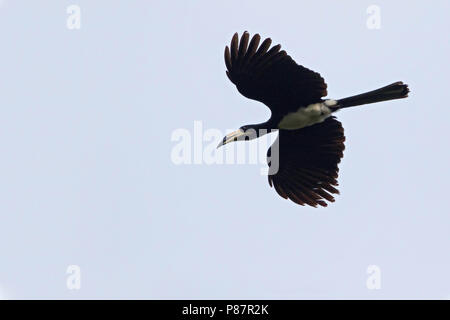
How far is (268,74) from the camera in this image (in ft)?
48.2

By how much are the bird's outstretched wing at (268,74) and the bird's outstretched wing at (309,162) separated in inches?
32.5

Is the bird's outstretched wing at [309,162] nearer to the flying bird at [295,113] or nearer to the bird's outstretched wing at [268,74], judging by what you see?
the flying bird at [295,113]

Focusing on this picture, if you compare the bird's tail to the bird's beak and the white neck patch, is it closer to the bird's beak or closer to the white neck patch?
the white neck patch

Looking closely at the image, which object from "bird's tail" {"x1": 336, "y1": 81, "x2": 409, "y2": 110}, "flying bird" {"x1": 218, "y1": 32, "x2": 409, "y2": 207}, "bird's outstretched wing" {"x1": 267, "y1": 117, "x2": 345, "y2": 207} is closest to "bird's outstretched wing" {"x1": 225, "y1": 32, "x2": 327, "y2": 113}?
"flying bird" {"x1": 218, "y1": 32, "x2": 409, "y2": 207}

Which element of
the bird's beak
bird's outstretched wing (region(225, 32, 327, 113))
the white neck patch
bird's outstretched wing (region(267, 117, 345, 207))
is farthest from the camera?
the bird's beak

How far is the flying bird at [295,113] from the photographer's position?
14555mm

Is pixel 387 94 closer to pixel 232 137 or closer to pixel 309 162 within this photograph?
pixel 309 162

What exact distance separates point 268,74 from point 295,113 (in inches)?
39.0

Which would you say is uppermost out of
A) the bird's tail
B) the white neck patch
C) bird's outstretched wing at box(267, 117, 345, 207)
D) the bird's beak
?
the bird's tail

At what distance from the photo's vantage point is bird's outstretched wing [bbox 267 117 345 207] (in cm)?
1570
